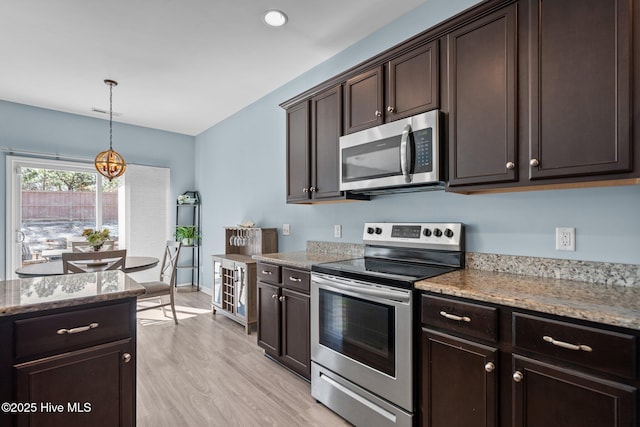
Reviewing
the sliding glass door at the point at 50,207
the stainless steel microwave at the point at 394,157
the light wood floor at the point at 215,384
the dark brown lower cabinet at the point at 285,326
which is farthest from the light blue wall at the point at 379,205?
the sliding glass door at the point at 50,207

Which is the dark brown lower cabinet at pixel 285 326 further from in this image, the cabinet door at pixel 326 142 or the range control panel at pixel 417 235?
the cabinet door at pixel 326 142

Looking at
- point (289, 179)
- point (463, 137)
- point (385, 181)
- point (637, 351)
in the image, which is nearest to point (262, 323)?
point (289, 179)

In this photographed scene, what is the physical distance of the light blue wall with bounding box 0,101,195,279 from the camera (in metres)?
4.19

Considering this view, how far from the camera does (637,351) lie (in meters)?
1.05

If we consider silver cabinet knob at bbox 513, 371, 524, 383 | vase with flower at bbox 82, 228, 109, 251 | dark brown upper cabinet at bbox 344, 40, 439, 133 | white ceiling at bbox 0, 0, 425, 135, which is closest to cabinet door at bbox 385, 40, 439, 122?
dark brown upper cabinet at bbox 344, 40, 439, 133

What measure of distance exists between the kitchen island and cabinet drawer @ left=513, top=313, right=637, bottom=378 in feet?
5.56

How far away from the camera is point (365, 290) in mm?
1873

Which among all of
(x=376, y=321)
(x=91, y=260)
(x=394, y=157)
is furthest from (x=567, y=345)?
(x=91, y=260)

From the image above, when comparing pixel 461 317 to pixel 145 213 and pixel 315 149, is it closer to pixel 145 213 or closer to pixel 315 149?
pixel 315 149

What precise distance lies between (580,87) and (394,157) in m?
0.98

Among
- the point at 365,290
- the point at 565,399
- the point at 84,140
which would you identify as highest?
the point at 84,140

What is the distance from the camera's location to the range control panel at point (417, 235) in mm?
2066

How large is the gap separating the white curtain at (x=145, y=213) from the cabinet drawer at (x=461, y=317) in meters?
5.07

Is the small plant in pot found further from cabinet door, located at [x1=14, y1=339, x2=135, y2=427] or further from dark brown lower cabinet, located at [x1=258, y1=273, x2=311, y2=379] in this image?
cabinet door, located at [x1=14, y1=339, x2=135, y2=427]
